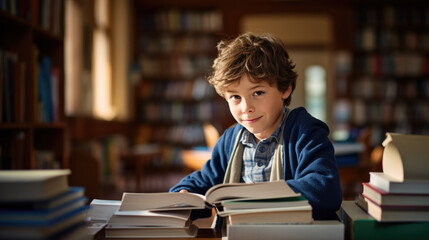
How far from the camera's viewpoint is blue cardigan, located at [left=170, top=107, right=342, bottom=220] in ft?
2.62

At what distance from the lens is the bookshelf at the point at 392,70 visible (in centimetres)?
604

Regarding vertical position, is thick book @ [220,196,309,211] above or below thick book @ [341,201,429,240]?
above

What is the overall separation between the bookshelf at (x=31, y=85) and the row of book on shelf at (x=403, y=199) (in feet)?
4.71

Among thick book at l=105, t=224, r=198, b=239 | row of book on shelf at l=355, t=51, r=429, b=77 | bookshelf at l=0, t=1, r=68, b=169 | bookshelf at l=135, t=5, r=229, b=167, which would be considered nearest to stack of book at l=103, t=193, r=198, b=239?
thick book at l=105, t=224, r=198, b=239

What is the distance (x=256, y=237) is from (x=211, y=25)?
5971 millimetres

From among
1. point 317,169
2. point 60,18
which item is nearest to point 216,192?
point 317,169

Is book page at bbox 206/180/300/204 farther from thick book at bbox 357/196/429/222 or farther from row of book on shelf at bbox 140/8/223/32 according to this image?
row of book on shelf at bbox 140/8/223/32

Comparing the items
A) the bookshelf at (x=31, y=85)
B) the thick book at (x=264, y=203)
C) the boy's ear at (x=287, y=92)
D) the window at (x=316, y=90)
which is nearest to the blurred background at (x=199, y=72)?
the window at (x=316, y=90)

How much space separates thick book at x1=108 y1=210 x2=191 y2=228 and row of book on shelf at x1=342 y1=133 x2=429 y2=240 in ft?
1.10

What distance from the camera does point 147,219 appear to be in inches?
30.0

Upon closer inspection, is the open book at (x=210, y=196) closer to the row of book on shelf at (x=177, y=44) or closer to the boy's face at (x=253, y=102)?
the boy's face at (x=253, y=102)

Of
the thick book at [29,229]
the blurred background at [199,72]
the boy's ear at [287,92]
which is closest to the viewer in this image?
the thick book at [29,229]

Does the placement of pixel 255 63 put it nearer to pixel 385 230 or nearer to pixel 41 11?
pixel 385 230

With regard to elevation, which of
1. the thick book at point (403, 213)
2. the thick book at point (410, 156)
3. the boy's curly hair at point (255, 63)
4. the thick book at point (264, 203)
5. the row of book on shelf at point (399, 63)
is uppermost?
the row of book on shelf at point (399, 63)
